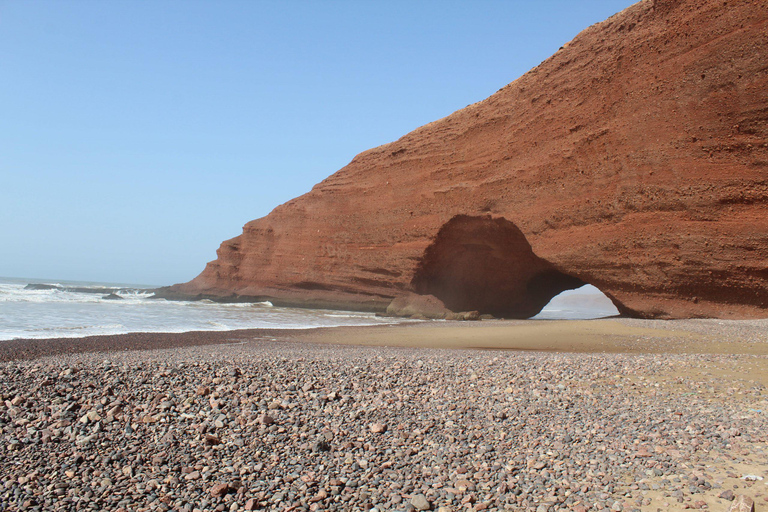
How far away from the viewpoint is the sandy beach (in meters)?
2.87

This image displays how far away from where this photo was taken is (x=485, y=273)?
940 inches

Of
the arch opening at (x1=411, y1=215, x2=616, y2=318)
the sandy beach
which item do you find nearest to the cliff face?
the arch opening at (x1=411, y1=215, x2=616, y2=318)

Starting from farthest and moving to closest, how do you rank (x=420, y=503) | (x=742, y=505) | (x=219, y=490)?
(x=219, y=490) → (x=420, y=503) → (x=742, y=505)

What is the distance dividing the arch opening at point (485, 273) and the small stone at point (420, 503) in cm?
1865

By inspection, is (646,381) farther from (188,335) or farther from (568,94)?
(568,94)

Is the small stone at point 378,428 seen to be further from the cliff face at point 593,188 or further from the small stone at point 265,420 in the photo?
the cliff face at point 593,188

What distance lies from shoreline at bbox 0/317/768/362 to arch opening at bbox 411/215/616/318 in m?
8.62

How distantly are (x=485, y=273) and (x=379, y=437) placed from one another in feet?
68.2

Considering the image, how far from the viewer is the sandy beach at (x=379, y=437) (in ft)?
9.43

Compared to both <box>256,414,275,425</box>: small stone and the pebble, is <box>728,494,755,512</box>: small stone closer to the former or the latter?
the pebble

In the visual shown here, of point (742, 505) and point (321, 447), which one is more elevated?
point (742, 505)

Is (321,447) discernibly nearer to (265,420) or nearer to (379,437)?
(379,437)

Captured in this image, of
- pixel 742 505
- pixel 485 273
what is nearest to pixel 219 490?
pixel 742 505

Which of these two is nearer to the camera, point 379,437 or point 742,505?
point 742,505
